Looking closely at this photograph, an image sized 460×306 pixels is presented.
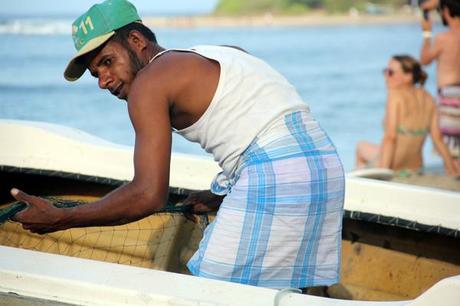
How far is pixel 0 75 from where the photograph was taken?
83.4ft

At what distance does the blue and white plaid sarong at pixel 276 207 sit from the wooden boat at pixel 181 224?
95 cm

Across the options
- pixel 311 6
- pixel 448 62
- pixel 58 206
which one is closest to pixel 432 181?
pixel 448 62

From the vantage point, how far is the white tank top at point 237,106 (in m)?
3.34

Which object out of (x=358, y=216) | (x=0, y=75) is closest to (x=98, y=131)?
(x=0, y=75)

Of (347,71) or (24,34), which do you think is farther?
(24,34)

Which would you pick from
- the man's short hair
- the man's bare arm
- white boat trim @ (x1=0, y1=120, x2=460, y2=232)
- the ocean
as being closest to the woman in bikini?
the man's short hair

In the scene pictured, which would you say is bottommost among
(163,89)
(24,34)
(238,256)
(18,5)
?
(18,5)

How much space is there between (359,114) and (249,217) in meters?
16.7

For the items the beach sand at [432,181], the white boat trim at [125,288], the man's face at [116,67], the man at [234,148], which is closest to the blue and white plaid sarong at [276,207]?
the man at [234,148]

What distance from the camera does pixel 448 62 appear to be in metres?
9.11

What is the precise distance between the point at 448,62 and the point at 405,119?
706 millimetres

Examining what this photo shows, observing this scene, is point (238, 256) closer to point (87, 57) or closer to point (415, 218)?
point (87, 57)

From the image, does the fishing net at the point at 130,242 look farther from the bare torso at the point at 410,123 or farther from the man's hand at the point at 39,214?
the bare torso at the point at 410,123

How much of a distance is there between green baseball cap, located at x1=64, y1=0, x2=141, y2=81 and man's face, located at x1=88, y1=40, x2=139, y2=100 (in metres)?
0.04
